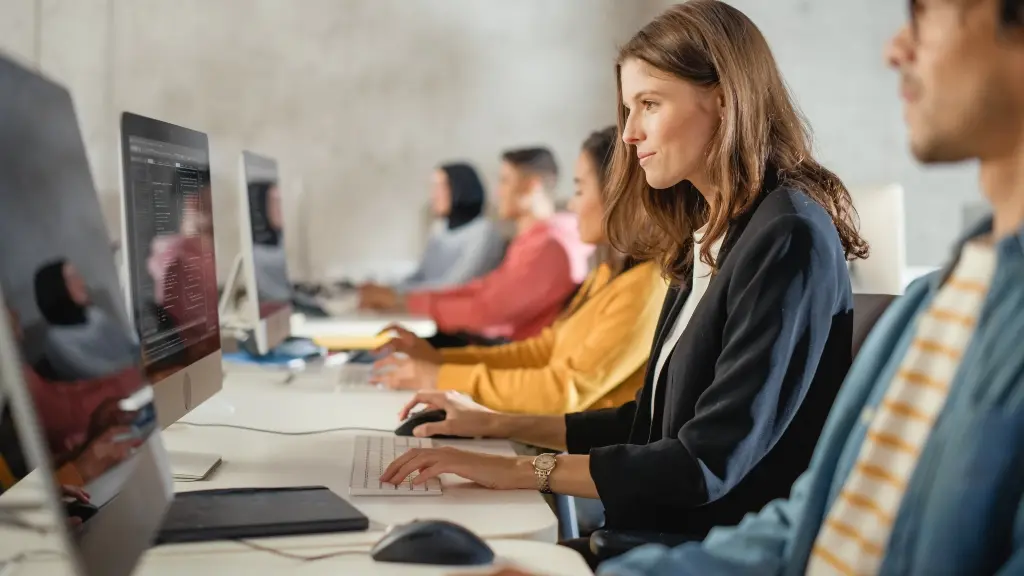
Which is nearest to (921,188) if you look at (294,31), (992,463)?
(294,31)

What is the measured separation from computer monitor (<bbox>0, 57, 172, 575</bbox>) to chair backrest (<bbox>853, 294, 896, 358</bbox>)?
3.77ft

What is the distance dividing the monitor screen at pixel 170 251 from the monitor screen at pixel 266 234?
1.52 feet

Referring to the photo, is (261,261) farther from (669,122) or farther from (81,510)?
(81,510)

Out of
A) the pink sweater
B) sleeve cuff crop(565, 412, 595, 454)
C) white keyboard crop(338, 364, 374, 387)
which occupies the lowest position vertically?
sleeve cuff crop(565, 412, 595, 454)

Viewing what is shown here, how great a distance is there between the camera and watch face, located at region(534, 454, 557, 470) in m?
1.39

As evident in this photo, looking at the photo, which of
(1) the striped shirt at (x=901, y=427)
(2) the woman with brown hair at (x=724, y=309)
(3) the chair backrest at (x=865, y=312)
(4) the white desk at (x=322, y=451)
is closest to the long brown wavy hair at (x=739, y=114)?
(2) the woman with brown hair at (x=724, y=309)

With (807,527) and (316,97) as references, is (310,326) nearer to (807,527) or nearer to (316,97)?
(316,97)

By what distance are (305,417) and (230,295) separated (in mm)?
781

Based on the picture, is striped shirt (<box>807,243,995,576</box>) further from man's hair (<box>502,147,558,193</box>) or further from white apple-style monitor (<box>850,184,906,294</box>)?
man's hair (<box>502,147,558,193</box>)

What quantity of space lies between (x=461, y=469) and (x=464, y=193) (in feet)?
13.1

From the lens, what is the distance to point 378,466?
1.52 metres

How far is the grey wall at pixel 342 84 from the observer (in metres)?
5.51

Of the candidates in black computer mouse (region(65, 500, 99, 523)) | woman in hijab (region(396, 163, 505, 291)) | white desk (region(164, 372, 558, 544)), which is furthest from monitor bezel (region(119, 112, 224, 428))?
woman in hijab (region(396, 163, 505, 291))

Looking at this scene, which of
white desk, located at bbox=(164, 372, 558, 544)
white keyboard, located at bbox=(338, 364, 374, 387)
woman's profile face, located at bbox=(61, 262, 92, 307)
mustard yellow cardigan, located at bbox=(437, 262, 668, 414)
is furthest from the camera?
white keyboard, located at bbox=(338, 364, 374, 387)
